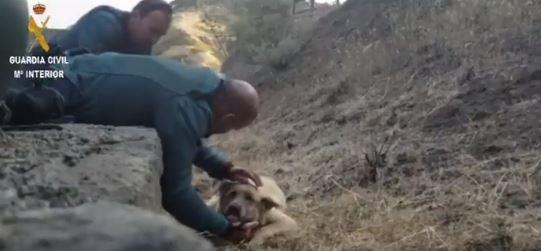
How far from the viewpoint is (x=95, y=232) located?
1.12 metres

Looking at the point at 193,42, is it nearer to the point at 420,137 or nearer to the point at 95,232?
the point at 420,137

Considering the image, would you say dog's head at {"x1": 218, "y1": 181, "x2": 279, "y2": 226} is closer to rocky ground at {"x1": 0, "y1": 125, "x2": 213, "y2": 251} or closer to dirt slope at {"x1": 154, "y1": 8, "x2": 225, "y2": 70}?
rocky ground at {"x1": 0, "y1": 125, "x2": 213, "y2": 251}

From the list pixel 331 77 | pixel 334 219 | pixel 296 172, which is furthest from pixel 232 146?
pixel 334 219

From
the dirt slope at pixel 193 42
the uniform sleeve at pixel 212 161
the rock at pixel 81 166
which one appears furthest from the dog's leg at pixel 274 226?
the dirt slope at pixel 193 42

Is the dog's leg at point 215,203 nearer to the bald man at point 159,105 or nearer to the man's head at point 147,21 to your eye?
the bald man at point 159,105

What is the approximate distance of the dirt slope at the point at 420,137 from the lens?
11.0 feet

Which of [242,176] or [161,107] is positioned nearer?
[161,107]

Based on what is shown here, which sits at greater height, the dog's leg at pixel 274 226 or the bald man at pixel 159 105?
the bald man at pixel 159 105

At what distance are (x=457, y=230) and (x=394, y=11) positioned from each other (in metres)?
7.33

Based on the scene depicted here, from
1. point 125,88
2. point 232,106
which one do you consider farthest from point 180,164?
point 232,106

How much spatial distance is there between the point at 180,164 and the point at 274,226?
70 centimetres

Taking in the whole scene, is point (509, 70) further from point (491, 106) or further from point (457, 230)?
point (457, 230)

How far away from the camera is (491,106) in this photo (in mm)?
4910

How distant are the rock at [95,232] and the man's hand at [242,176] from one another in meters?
2.66
